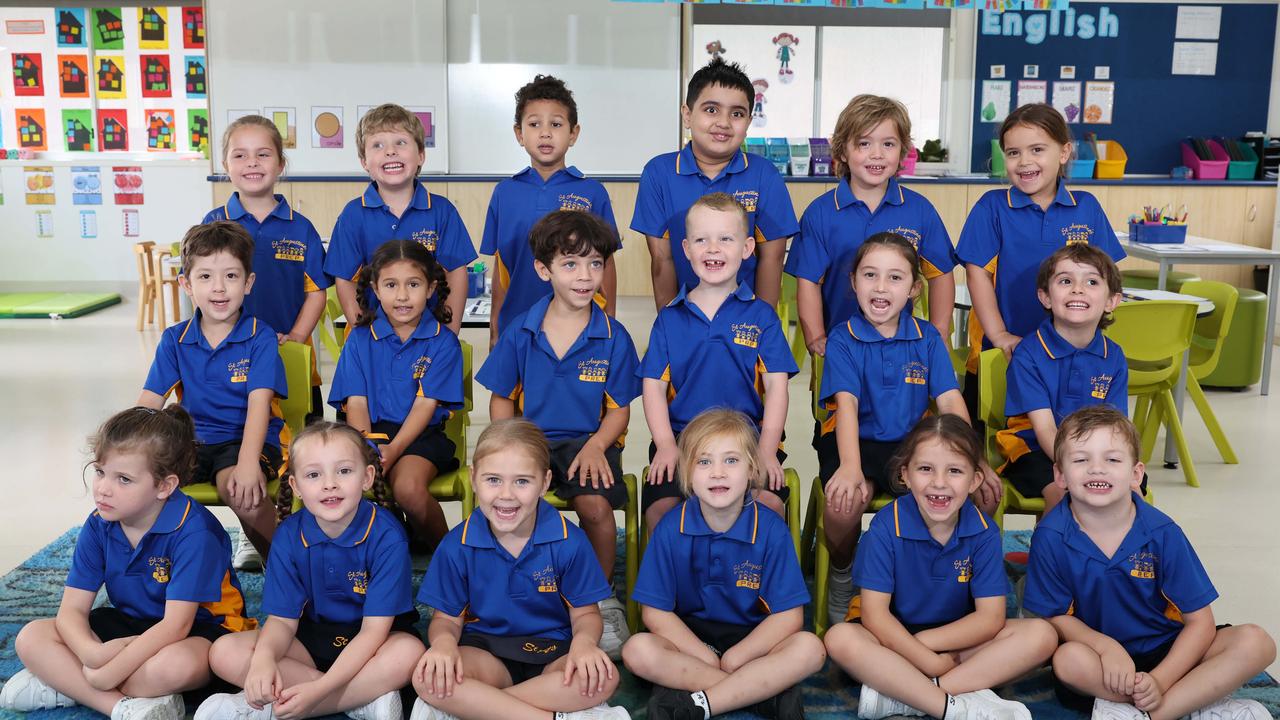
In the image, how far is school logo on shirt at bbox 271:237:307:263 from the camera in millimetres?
3033

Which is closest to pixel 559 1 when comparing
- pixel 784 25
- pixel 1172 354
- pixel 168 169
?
pixel 784 25

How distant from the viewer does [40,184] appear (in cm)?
818

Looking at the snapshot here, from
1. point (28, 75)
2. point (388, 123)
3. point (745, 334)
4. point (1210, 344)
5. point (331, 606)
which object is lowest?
point (331, 606)

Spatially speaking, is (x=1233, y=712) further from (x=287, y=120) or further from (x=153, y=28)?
(x=153, y=28)

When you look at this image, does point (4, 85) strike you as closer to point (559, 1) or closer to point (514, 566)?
point (559, 1)

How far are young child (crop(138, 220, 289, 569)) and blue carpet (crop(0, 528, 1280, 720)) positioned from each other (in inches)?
15.6

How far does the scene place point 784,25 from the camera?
7.91 metres

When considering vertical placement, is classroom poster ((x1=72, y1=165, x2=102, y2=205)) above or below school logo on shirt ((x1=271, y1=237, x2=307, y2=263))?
above

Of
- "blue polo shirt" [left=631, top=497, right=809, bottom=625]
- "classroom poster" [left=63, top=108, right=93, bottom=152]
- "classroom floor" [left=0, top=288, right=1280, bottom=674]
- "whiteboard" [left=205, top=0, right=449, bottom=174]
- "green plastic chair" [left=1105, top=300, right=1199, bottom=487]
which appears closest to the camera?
"blue polo shirt" [left=631, top=497, right=809, bottom=625]

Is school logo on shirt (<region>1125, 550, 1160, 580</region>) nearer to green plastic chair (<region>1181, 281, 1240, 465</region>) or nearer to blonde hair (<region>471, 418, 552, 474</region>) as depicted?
blonde hair (<region>471, 418, 552, 474</region>)

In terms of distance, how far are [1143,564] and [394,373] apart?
1664 mm

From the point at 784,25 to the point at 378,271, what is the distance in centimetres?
591

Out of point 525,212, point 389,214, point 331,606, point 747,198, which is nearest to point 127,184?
point 389,214

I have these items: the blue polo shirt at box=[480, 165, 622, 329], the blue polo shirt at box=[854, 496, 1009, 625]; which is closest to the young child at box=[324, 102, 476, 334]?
the blue polo shirt at box=[480, 165, 622, 329]
